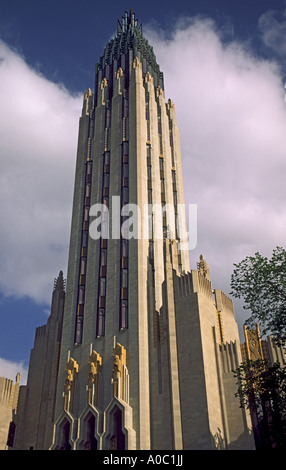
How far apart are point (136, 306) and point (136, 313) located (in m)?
0.69

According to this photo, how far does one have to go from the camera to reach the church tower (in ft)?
121

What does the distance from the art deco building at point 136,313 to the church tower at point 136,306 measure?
0.11m

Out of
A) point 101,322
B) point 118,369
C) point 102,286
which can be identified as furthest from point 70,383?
point 102,286

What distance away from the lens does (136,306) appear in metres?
42.7

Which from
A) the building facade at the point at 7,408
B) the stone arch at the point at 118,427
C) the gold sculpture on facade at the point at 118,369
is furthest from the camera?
the building facade at the point at 7,408

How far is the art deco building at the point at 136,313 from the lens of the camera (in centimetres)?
3675

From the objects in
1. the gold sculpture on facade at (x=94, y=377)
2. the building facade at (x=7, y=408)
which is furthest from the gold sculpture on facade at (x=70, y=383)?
the building facade at (x=7, y=408)

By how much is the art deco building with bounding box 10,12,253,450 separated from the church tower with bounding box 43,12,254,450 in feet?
0.35

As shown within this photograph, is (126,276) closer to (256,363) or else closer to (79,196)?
(79,196)

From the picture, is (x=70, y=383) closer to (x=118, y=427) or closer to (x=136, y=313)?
(x=118, y=427)

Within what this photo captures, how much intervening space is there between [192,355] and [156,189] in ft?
68.2

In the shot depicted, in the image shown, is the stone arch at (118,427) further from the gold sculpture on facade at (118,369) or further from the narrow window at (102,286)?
the narrow window at (102,286)

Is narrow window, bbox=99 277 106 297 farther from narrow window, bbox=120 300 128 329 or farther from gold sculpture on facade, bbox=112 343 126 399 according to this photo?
gold sculpture on facade, bbox=112 343 126 399

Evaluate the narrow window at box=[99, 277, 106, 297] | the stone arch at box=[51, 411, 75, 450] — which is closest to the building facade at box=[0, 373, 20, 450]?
the stone arch at box=[51, 411, 75, 450]
